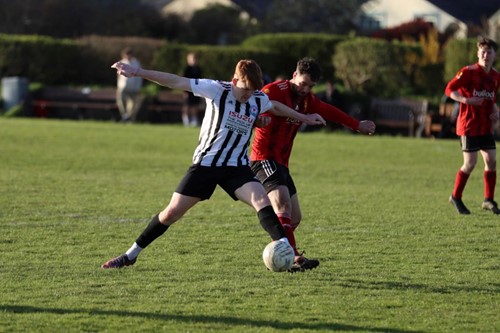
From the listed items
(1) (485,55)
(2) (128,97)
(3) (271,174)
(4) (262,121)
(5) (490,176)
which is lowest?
(2) (128,97)

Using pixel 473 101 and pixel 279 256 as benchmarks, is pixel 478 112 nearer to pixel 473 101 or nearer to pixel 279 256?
pixel 473 101

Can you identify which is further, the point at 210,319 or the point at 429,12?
the point at 429,12

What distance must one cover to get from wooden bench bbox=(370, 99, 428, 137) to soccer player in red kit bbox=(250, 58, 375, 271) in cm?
1825

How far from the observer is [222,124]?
8.34 meters

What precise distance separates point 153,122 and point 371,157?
10109 millimetres

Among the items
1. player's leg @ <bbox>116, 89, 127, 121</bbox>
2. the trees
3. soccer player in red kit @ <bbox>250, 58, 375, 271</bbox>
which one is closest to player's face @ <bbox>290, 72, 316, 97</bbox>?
soccer player in red kit @ <bbox>250, 58, 375, 271</bbox>

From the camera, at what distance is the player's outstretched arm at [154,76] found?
8.05 m

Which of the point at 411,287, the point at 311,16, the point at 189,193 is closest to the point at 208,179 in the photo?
the point at 189,193

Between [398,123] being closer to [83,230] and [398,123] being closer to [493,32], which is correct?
[493,32]

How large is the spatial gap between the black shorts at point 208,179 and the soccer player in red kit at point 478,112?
4.91m

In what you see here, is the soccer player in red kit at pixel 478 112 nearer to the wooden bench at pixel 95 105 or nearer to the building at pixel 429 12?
the wooden bench at pixel 95 105

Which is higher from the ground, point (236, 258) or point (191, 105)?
point (236, 258)

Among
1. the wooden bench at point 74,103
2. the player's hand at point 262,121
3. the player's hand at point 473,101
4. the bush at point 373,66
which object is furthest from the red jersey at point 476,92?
the wooden bench at point 74,103

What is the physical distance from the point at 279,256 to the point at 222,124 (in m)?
1.12
